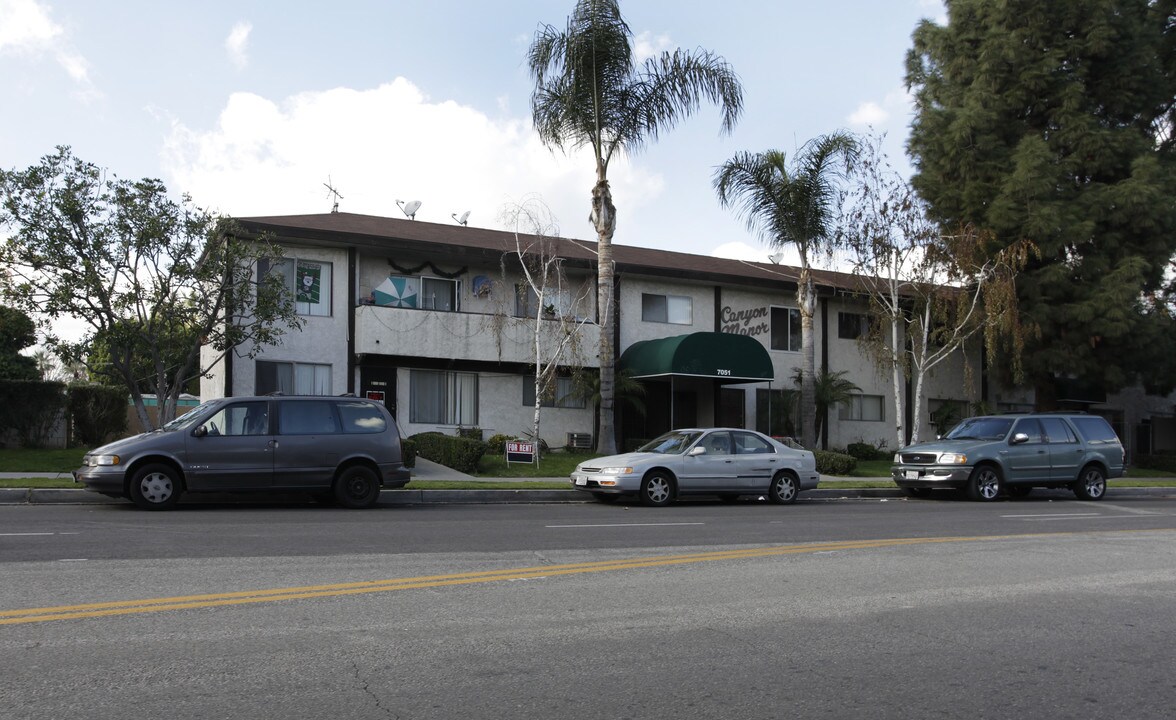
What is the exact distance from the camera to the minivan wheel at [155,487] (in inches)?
583

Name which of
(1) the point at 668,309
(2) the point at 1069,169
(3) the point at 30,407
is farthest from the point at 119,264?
(2) the point at 1069,169

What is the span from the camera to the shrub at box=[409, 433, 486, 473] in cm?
2262

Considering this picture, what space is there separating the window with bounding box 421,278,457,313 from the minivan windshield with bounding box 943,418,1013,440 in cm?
1327

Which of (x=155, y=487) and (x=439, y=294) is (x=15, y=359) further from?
(x=155, y=487)

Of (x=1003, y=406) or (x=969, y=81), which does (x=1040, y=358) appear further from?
(x=969, y=81)

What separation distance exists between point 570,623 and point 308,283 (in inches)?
809

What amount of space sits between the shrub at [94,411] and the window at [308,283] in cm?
456

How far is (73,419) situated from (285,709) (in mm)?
22667

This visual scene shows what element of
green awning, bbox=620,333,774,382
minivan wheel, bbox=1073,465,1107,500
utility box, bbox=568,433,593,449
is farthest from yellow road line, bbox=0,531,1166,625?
utility box, bbox=568,433,593,449

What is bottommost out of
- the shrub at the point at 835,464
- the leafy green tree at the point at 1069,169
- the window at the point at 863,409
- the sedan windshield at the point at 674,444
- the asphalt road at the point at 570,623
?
the asphalt road at the point at 570,623

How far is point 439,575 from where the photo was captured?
353 inches

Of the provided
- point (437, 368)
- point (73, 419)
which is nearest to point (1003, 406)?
point (437, 368)

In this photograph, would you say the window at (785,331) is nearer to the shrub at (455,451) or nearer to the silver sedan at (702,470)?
the shrub at (455,451)

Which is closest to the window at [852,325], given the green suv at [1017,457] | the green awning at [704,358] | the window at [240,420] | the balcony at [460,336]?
the green awning at [704,358]
